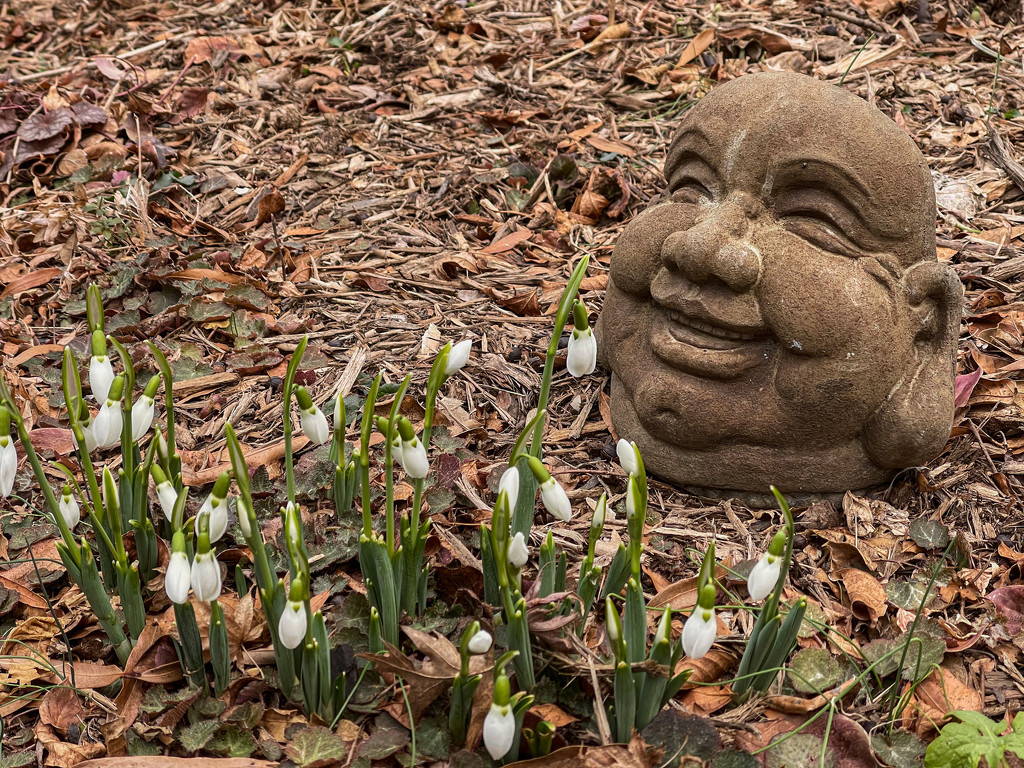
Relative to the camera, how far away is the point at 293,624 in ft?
6.20

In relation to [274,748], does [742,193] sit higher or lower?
higher

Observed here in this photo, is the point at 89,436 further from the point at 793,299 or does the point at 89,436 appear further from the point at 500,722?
the point at 793,299

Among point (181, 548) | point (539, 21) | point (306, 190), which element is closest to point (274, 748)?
point (181, 548)

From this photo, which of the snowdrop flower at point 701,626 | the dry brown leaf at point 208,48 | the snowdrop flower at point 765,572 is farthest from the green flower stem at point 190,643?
the dry brown leaf at point 208,48

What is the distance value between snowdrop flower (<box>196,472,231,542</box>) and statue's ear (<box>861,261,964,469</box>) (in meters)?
1.82

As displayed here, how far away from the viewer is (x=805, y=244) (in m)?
2.74

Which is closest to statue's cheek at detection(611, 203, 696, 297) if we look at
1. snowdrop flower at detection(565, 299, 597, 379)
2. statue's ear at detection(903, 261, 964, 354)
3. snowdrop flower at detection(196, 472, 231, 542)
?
statue's ear at detection(903, 261, 964, 354)

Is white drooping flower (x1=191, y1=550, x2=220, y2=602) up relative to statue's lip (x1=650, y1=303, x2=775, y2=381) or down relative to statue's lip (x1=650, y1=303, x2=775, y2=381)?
up

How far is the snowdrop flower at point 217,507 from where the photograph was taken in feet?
6.07

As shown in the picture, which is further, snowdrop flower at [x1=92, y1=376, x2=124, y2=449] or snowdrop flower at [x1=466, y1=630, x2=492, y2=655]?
snowdrop flower at [x1=92, y1=376, x2=124, y2=449]

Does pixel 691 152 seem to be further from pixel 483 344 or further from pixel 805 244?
pixel 483 344

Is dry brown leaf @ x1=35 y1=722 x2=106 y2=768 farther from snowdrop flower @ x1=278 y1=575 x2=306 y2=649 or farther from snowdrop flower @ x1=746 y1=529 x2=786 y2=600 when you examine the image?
snowdrop flower @ x1=746 y1=529 x2=786 y2=600

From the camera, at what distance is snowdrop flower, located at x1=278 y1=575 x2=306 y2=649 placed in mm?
1857

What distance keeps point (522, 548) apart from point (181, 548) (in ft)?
2.13
